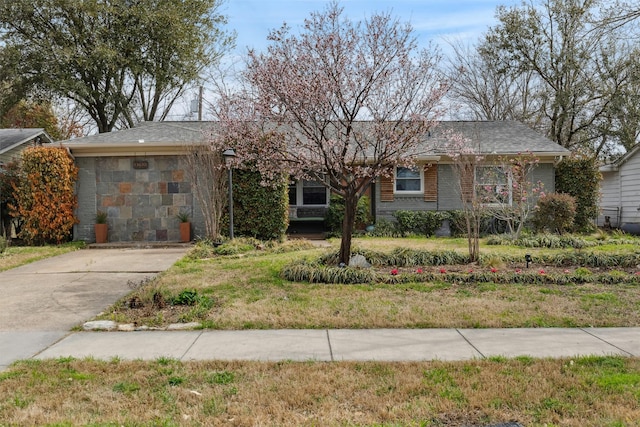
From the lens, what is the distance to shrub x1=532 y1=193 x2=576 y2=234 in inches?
527

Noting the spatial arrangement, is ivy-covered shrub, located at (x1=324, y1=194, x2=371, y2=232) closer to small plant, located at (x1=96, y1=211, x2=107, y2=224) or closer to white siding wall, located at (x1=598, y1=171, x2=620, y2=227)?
small plant, located at (x1=96, y1=211, x2=107, y2=224)

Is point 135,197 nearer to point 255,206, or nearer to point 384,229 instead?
point 255,206

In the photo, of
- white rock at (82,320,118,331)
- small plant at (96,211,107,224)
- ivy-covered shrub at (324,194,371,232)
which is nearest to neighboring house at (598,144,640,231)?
ivy-covered shrub at (324,194,371,232)

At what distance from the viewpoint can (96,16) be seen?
2061cm

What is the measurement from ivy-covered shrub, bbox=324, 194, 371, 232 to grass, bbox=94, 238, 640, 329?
276 inches

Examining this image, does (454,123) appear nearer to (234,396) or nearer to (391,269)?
(391,269)

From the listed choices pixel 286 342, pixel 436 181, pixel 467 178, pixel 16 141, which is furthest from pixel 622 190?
pixel 16 141

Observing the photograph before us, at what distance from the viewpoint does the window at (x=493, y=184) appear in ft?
45.0

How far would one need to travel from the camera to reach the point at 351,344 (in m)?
4.89

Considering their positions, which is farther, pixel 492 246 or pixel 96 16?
pixel 96 16

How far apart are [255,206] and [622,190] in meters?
14.3

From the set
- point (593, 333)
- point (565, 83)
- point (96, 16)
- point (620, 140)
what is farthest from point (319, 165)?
point (620, 140)

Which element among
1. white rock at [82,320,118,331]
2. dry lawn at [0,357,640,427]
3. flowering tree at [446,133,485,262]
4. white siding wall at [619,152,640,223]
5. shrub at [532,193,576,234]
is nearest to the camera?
dry lawn at [0,357,640,427]

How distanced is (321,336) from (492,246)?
802cm
